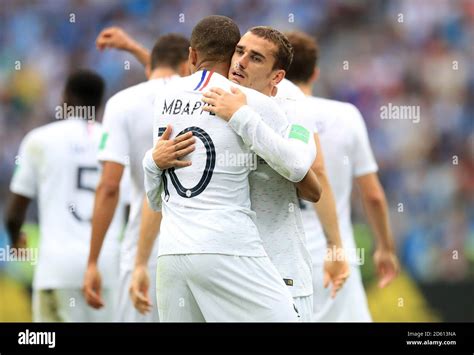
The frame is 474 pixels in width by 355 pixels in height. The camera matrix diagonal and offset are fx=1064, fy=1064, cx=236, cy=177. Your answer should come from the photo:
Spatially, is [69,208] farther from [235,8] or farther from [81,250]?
[235,8]

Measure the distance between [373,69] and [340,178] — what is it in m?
6.99

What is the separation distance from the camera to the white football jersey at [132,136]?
20.9 feet

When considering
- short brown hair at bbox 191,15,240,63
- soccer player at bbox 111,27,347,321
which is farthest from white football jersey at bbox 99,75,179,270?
short brown hair at bbox 191,15,240,63

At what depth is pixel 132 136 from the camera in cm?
640

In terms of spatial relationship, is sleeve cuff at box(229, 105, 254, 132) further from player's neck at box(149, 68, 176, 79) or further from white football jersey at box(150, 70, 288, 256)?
player's neck at box(149, 68, 176, 79)

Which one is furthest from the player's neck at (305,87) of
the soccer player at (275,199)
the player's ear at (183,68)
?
the soccer player at (275,199)

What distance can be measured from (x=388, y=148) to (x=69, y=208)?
239 inches

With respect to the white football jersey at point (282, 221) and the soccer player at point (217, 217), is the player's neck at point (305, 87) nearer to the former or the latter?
the white football jersey at point (282, 221)

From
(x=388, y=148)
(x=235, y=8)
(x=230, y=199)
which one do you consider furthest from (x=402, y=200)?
(x=230, y=199)

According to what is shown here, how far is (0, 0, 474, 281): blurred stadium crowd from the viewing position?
12180 mm

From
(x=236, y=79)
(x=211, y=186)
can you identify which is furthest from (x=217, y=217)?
(x=236, y=79)

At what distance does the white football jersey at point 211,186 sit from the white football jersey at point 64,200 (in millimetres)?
2881

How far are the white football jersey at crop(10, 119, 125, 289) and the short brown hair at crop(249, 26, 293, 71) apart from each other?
286cm
